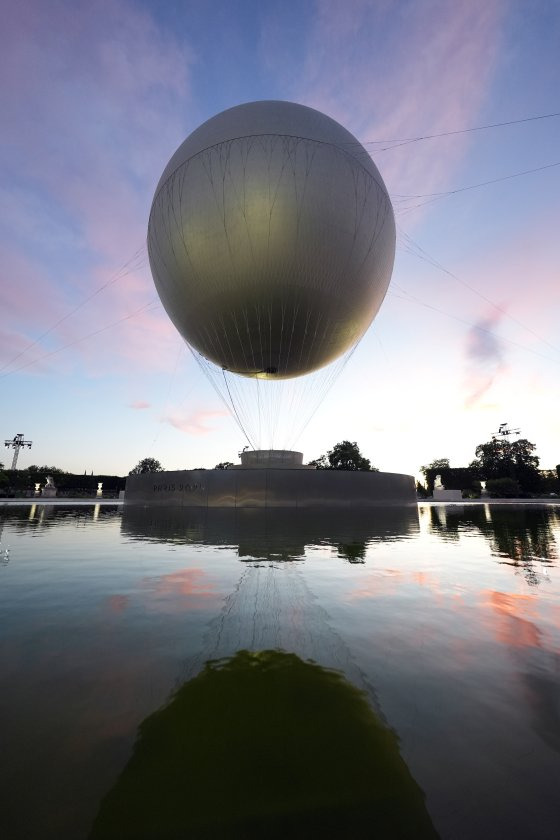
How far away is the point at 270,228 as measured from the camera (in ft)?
53.8

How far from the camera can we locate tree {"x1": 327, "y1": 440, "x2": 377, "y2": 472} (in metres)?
90.1

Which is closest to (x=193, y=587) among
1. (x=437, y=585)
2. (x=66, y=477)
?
(x=437, y=585)

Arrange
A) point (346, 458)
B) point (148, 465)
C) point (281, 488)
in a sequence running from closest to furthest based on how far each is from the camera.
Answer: point (281, 488) < point (346, 458) < point (148, 465)

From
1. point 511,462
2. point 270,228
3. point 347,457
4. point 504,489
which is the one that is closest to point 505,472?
point 511,462

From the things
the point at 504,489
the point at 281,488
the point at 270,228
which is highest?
the point at 270,228

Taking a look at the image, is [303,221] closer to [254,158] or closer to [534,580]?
[254,158]

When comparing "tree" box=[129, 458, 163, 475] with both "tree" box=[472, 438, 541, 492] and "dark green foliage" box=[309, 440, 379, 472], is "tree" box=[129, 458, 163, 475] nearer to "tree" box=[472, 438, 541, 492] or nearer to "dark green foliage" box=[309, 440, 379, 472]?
"dark green foliage" box=[309, 440, 379, 472]

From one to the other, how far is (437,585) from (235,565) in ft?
11.8

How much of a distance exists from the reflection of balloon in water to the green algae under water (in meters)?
16.7

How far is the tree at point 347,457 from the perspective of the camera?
90062 mm

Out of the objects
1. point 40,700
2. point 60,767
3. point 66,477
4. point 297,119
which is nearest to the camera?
point 60,767

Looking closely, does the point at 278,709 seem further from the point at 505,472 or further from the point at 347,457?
the point at 505,472

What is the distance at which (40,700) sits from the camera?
9.00 feet

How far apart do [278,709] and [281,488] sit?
24.2m
